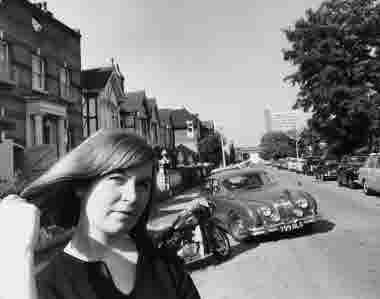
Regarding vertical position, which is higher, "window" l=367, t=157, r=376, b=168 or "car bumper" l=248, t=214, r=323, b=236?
"window" l=367, t=157, r=376, b=168

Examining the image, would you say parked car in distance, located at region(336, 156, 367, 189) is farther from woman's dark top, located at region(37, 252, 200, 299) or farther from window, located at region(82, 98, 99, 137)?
woman's dark top, located at region(37, 252, 200, 299)

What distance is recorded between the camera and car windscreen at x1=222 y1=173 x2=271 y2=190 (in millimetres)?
8406

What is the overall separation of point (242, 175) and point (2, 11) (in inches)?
427

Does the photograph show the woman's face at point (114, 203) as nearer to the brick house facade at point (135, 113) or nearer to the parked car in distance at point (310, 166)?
the brick house facade at point (135, 113)

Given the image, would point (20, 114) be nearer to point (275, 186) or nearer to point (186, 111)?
point (275, 186)

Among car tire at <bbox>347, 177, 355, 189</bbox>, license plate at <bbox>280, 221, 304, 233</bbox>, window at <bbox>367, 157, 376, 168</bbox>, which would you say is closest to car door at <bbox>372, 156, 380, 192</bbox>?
window at <bbox>367, 157, 376, 168</bbox>

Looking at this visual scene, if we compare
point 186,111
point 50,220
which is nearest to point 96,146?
point 50,220

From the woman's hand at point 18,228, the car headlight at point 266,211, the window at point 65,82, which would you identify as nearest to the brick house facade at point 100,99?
the window at point 65,82

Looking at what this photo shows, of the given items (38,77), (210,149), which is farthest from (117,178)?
(210,149)

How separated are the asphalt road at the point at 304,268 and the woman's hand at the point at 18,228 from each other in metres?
3.96

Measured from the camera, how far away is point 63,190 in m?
1.19

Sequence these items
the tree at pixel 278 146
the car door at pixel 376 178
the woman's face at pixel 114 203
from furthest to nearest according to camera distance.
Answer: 1. the tree at pixel 278 146
2. the car door at pixel 376 178
3. the woman's face at pixel 114 203

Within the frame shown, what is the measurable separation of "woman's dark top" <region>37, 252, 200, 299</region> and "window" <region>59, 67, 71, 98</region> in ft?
53.9

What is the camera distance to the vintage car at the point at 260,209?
687 cm
